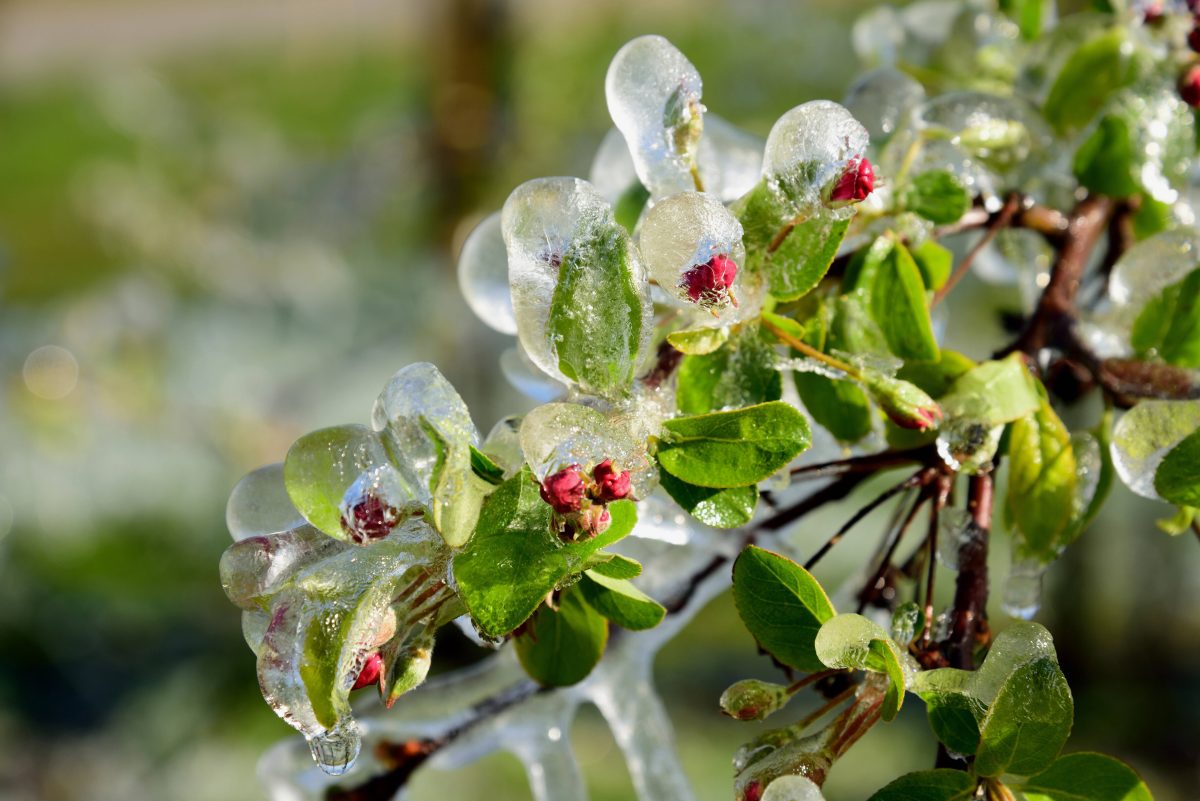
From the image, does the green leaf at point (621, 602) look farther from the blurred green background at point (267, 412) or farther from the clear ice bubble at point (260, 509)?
the blurred green background at point (267, 412)

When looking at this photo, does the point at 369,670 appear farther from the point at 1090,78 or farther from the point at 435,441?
the point at 1090,78

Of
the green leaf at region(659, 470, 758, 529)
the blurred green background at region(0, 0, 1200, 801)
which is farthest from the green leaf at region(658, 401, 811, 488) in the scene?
the blurred green background at region(0, 0, 1200, 801)

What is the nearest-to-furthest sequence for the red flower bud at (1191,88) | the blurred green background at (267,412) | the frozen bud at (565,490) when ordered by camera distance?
the frozen bud at (565,490) < the red flower bud at (1191,88) < the blurred green background at (267,412)

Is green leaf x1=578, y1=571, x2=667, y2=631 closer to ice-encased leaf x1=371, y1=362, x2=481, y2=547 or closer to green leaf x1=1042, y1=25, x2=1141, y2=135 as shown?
ice-encased leaf x1=371, y1=362, x2=481, y2=547

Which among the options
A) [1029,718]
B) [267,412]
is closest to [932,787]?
[1029,718]

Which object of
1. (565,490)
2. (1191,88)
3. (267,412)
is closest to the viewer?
(565,490)

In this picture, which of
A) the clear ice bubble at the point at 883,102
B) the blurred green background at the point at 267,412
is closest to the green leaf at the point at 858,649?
the clear ice bubble at the point at 883,102

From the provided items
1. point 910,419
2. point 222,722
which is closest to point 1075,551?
point 222,722
